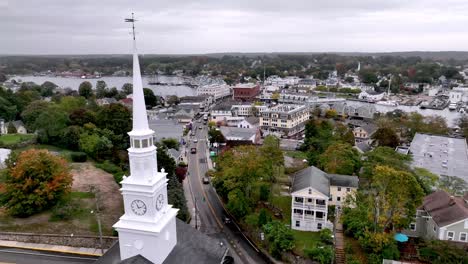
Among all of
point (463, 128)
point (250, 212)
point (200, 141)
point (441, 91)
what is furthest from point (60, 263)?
point (441, 91)

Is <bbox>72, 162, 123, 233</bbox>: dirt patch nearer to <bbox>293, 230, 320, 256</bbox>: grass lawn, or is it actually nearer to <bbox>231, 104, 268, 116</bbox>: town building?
<bbox>293, 230, 320, 256</bbox>: grass lawn

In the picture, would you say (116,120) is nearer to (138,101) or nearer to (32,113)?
(32,113)

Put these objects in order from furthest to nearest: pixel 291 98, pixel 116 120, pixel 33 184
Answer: pixel 291 98 < pixel 116 120 < pixel 33 184

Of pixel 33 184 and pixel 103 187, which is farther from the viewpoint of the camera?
pixel 103 187

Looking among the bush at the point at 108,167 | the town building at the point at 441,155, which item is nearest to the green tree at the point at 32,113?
the bush at the point at 108,167

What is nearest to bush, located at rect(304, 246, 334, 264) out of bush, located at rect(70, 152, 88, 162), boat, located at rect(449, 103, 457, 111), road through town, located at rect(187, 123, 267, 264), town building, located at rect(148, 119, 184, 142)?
road through town, located at rect(187, 123, 267, 264)

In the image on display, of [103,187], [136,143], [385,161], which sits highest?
[136,143]

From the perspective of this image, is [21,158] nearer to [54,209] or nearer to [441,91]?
Answer: [54,209]

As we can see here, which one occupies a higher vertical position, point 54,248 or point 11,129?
point 11,129

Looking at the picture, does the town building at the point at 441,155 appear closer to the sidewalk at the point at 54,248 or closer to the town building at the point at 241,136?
the town building at the point at 241,136

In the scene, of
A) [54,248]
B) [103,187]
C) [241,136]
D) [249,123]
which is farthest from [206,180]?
[249,123]
